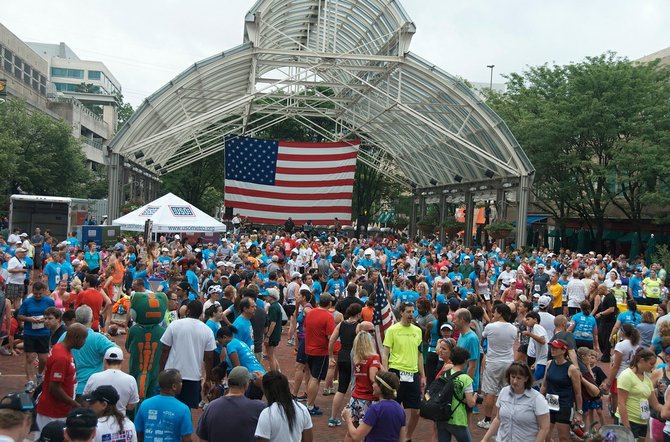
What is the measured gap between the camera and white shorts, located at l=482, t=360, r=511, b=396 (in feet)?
29.2

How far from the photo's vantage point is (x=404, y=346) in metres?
8.38

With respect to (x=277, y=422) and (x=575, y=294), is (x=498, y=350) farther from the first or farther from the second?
(x=575, y=294)

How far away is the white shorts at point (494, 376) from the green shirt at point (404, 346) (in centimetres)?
110

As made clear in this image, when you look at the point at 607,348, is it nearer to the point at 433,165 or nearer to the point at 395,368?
the point at 395,368

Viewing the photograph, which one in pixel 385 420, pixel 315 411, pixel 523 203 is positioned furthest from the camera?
pixel 523 203

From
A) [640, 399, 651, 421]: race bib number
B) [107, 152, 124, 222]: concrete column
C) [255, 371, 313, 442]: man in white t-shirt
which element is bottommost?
[640, 399, 651, 421]: race bib number

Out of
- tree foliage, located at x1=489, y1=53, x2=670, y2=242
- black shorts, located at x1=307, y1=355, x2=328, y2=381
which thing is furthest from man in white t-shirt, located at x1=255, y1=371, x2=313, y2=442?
tree foliage, located at x1=489, y1=53, x2=670, y2=242

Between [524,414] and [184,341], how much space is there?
3380 mm

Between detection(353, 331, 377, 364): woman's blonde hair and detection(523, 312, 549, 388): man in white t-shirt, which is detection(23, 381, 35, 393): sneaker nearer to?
detection(353, 331, 377, 364): woman's blonde hair

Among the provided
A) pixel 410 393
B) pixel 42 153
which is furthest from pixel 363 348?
pixel 42 153

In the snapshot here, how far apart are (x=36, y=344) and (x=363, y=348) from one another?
4.73m

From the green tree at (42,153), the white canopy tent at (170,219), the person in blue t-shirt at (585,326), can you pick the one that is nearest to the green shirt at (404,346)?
the person in blue t-shirt at (585,326)

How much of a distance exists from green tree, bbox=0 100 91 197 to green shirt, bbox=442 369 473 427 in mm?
33227

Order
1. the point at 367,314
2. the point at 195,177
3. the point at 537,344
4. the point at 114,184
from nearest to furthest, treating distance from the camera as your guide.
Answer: the point at 537,344, the point at 367,314, the point at 114,184, the point at 195,177
